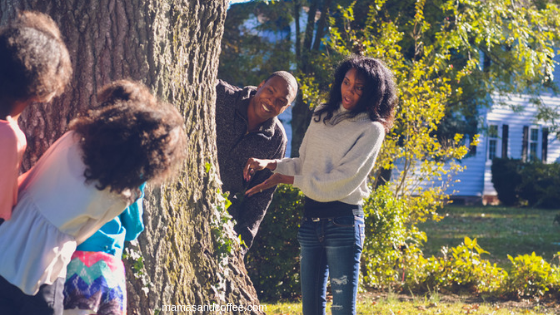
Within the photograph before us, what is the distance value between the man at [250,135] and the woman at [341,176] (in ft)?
1.87

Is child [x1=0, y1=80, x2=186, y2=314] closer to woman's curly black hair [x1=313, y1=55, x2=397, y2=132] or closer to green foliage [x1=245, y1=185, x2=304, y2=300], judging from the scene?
woman's curly black hair [x1=313, y1=55, x2=397, y2=132]

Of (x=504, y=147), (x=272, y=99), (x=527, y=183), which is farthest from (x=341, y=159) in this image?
(x=504, y=147)

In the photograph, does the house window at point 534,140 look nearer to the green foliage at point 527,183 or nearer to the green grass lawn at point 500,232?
the green foliage at point 527,183

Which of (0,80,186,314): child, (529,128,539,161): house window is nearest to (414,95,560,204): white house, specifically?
(529,128,539,161): house window

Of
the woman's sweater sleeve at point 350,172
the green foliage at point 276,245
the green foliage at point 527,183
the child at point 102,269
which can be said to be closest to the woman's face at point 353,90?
the woman's sweater sleeve at point 350,172

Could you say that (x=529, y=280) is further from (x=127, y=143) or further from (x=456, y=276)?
(x=127, y=143)

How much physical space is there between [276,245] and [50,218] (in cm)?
410

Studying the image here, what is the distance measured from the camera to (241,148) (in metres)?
4.38

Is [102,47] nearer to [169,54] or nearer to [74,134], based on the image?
[169,54]

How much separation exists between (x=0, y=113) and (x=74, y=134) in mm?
262

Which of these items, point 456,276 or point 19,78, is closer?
point 19,78

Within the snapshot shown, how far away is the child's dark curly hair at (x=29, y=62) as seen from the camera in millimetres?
2127

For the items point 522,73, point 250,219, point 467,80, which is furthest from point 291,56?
A: point 250,219

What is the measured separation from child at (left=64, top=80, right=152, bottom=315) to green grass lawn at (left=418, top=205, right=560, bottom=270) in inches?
255
